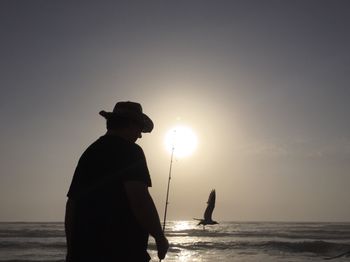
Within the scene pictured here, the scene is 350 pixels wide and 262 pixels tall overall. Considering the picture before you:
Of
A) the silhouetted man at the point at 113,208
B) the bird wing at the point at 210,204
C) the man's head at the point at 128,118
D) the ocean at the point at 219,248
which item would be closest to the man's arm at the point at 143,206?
the silhouetted man at the point at 113,208

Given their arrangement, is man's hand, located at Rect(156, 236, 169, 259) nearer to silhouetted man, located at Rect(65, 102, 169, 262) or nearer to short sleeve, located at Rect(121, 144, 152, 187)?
silhouetted man, located at Rect(65, 102, 169, 262)

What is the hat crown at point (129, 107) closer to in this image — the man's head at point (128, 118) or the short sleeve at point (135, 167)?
the man's head at point (128, 118)

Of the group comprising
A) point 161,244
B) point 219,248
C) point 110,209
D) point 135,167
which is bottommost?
point 219,248

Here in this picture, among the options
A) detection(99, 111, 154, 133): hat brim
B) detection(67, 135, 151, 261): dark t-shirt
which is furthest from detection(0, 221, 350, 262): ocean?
detection(67, 135, 151, 261): dark t-shirt

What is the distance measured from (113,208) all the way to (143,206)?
0.77ft

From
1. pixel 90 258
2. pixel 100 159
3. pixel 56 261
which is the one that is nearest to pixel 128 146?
pixel 100 159

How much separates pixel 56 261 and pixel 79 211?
618 inches

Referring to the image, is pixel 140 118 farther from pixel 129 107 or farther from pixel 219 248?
pixel 219 248

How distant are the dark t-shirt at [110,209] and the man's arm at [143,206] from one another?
0.05 metres

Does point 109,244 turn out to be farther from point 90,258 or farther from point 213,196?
point 213,196

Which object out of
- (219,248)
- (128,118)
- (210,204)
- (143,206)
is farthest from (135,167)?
(219,248)

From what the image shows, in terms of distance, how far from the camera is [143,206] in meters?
2.88

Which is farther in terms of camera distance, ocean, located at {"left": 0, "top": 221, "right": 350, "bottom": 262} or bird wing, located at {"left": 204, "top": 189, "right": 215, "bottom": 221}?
bird wing, located at {"left": 204, "top": 189, "right": 215, "bottom": 221}

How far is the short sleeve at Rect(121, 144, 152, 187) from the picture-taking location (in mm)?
2957
